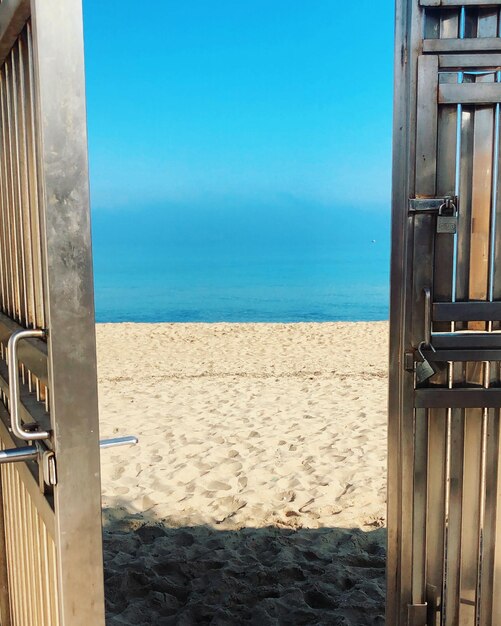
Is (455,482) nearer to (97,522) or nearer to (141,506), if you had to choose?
(97,522)

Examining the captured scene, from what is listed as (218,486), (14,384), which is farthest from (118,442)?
(218,486)

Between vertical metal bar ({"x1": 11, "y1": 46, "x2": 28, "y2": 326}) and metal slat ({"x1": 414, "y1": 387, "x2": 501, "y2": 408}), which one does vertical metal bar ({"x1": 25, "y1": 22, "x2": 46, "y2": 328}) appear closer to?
vertical metal bar ({"x1": 11, "y1": 46, "x2": 28, "y2": 326})

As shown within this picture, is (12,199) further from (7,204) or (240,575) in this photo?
(240,575)

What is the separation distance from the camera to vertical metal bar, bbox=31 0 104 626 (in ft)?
4.30

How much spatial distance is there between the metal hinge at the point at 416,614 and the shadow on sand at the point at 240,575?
0.42 m

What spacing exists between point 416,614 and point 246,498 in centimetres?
199

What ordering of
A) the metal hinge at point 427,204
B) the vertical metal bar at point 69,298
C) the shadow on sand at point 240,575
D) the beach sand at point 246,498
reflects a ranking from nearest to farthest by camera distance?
the vertical metal bar at point 69,298 < the metal hinge at point 427,204 < the shadow on sand at point 240,575 < the beach sand at point 246,498

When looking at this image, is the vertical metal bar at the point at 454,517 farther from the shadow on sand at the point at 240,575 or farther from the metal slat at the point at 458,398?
the shadow on sand at the point at 240,575

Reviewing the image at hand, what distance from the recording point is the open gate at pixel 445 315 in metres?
2.35

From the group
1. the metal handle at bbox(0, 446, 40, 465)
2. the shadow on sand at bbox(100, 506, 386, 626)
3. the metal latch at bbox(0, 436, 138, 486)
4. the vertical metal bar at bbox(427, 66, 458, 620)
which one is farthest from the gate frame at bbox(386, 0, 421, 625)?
the metal handle at bbox(0, 446, 40, 465)

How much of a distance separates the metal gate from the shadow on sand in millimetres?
1570

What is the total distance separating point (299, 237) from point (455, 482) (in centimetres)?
13387

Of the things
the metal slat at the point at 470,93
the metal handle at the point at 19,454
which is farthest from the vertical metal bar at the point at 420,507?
the metal handle at the point at 19,454

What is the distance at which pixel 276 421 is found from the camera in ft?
21.6
